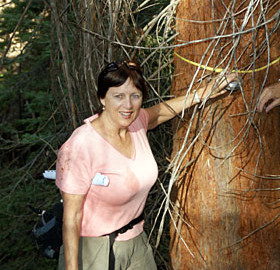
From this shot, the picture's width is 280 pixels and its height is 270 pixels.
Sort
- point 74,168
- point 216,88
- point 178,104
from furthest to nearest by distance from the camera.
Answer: point 178,104 → point 216,88 → point 74,168

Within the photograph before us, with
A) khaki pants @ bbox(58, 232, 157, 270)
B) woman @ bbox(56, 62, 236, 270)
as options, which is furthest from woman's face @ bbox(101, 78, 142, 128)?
khaki pants @ bbox(58, 232, 157, 270)

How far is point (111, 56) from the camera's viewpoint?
2.72m

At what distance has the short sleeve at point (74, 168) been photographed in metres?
2.08

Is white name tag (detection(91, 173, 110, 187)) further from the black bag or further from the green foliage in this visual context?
the green foliage

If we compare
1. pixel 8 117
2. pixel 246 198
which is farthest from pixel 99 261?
pixel 8 117

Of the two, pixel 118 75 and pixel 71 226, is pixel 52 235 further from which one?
pixel 118 75

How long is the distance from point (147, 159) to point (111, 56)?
76cm

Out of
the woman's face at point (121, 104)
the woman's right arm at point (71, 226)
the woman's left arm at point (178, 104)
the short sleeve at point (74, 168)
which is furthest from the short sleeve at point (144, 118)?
the woman's right arm at point (71, 226)

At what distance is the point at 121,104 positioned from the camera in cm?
226

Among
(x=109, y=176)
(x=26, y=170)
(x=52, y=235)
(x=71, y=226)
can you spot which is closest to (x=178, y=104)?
(x=109, y=176)

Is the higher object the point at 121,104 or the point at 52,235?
the point at 121,104

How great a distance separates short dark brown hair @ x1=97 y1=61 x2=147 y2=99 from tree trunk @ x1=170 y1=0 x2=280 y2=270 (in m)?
0.27

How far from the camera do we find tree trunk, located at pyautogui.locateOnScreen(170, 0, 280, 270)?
2.19 m

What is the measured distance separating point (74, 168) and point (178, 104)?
70 cm
